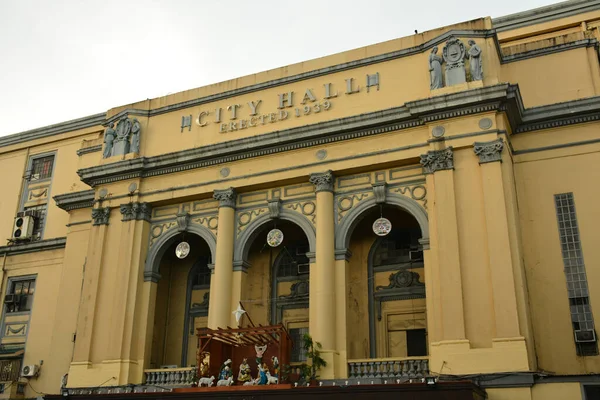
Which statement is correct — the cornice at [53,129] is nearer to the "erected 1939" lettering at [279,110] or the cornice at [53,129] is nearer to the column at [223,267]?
the "erected 1939" lettering at [279,110]

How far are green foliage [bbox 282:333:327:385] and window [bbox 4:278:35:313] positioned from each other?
14.7 metres

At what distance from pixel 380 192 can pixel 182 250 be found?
759 centimetres

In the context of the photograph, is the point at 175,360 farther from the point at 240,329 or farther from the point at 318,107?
the point at 318,107

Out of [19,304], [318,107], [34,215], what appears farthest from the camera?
[34,215]

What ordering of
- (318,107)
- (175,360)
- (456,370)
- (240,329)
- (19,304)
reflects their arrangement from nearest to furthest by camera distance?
(456,370), (240,329), (318,107), (175,360), (19,304)

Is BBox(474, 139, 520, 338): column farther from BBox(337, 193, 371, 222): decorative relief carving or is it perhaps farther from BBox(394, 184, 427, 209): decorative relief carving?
BBox(337, 193, 371, 222): decorative relief carving

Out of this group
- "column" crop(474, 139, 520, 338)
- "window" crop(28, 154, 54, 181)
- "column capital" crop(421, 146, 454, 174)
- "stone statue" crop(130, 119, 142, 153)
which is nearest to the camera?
"column" crop(474, 139, 520, 338)

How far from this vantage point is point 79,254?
2692 cm

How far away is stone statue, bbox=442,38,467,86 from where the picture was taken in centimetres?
→ 2062

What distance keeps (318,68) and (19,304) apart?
1676 centimetres

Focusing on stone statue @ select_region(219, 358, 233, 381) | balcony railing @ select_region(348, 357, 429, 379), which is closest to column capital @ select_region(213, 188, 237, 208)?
stone statue @ select_region(219, 358, 233, 381)

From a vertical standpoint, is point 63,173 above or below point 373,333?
above

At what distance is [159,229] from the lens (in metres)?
24.3

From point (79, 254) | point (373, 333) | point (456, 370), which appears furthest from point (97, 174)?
point (456, 370)
